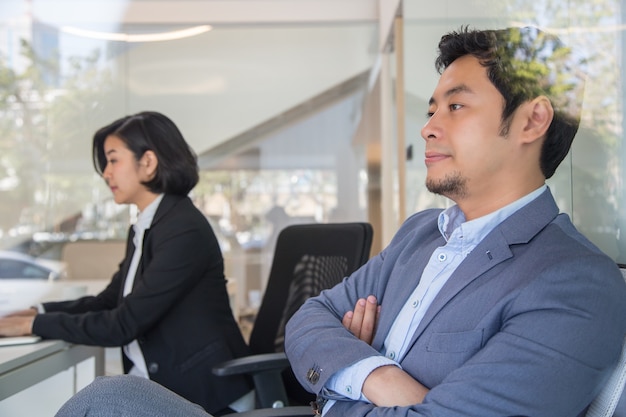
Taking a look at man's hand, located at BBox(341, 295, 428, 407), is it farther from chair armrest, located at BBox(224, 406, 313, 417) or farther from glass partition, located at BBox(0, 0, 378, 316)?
glass partition, located at BBox(0, 0, 378, 316)

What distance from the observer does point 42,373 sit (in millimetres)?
1868

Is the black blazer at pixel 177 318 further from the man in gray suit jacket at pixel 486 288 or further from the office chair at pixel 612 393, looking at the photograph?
the office chair at pixel 612 393

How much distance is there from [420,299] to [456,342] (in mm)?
167

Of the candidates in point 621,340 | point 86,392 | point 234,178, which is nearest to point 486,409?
point 621,340

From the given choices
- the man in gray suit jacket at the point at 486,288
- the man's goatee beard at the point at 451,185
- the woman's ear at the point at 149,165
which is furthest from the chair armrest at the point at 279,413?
the woman's ear at the point at 149,165

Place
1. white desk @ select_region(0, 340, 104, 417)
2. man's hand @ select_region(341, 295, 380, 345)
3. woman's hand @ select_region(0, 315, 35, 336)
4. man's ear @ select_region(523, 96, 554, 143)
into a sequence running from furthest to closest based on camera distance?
woman's hand @ select_region(0, 315, 35, 336)
white desk @ select_region(0, 340, 104, 417)
man's hand @ select_region(341, 295, 380, 345)
man's ear @ select_region(523, 96, 554, 143)

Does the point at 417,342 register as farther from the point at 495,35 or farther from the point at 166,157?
the point at 166,157

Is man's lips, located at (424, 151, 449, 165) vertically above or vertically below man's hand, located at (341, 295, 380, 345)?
above

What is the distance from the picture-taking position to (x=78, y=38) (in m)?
5.68

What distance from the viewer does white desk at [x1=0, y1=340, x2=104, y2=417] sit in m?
1.71

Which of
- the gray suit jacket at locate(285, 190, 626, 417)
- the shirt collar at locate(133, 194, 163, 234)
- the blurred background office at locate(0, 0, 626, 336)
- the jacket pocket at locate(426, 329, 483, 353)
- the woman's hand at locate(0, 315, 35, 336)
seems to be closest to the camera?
the gray suit jacket at locate(285, 190, 626, 417)

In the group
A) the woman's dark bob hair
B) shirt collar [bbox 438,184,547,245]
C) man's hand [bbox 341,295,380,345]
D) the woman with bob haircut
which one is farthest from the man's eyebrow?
the woman's dark bob hair

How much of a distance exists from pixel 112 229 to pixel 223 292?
11.8 ft

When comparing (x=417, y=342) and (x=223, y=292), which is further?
(x=223, y=292)
